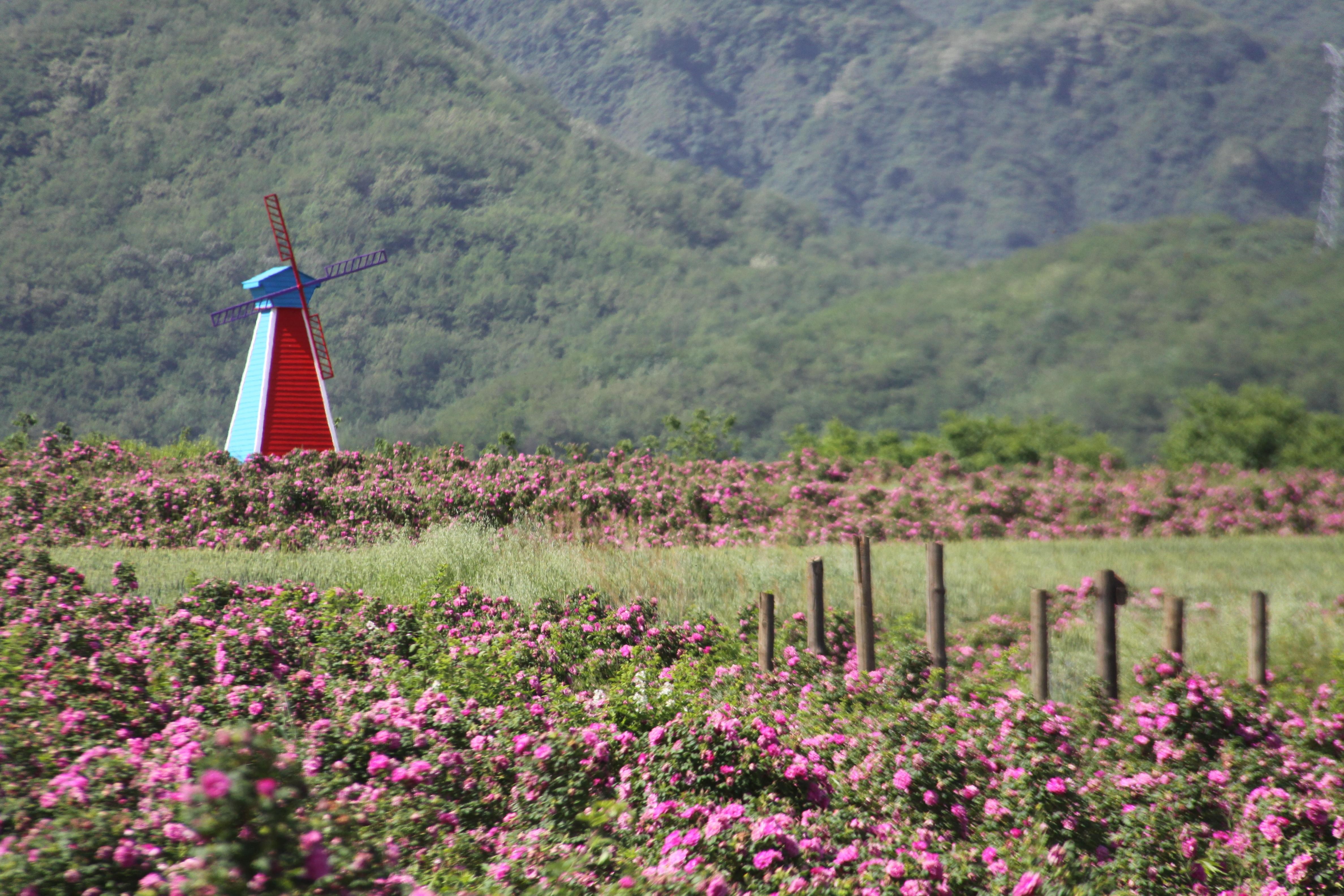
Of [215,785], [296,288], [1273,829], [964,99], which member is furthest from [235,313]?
[964,99]

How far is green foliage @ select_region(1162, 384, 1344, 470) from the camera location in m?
25.2

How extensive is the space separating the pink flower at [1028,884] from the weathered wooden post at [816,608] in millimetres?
3580

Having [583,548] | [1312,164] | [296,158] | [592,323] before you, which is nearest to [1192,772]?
[583,548]

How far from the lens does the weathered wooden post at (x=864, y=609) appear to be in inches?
292

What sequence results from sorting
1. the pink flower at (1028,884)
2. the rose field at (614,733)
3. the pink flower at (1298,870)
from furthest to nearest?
the pink flower at (1298,870), the pink flower at (1028,884), the rose field at (614,733)

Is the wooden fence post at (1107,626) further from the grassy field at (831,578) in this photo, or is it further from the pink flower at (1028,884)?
the pink flower at (1028,884)

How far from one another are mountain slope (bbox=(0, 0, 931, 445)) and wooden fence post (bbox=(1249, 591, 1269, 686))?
2294 inches

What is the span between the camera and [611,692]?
20.1ft

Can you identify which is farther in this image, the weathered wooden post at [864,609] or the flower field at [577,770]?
the weathered wooden post at [864,609]

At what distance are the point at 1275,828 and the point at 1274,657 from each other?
180 inches

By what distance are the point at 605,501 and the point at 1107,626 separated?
8.05 metres

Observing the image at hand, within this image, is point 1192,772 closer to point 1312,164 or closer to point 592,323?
point 592,323

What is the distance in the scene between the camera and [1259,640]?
7477mm

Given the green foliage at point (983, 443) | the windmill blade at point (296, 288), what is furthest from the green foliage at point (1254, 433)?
the windmill blade at point (296, 288)
